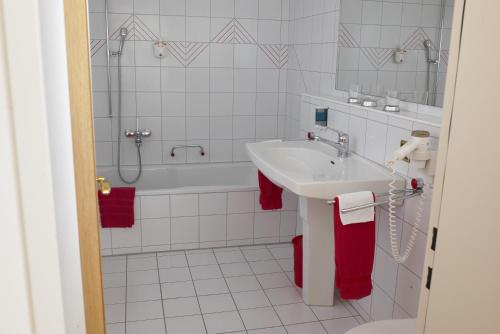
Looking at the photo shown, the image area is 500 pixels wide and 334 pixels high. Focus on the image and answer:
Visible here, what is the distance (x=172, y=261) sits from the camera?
3264 millimetres

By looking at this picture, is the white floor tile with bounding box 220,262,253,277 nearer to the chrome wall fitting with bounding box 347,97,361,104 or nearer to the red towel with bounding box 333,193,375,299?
the red towel with bounding box 333,193,375,299

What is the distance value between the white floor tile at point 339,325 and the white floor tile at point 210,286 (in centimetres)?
65

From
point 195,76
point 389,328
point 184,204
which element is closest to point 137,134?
point 195,76

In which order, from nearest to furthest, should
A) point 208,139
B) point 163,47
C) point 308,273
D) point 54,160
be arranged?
point 54,160 < point 308,273 < point 163,47 < point 208,139

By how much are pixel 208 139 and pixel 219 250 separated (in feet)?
3.64

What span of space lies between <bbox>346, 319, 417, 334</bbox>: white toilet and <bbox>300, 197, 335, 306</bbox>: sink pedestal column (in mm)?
818

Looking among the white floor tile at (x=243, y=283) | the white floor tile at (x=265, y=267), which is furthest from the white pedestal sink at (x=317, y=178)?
the white floor tile at (x=265, y=267)

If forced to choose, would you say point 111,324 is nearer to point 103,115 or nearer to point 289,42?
point 103,115

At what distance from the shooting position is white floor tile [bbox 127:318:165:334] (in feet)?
7.93

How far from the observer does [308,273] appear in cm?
265

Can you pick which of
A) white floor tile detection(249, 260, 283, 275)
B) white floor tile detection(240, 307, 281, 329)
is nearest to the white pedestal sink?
white floor tile detection(240, 307, 281, 329)

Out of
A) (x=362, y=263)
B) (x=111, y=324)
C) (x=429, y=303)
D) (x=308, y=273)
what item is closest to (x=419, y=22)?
(x=362, y=263)

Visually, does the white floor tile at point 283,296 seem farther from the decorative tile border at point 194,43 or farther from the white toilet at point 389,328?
the decorative tile border at point 194,43

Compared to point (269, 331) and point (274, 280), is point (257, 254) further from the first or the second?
point (269, 331)
